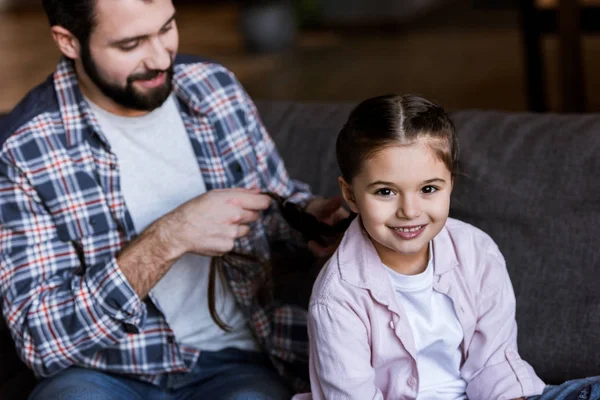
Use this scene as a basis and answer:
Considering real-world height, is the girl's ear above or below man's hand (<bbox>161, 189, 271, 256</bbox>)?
above

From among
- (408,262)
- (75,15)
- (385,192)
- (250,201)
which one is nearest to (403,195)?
(385,192)

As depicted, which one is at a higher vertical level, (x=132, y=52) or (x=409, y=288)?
(x=132, y=52)

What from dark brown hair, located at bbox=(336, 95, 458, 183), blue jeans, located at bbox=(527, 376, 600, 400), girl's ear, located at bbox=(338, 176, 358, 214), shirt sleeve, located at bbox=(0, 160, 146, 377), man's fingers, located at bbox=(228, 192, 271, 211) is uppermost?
Answer: dark brown hair, located at bbox=(336, 95, 458, 183)

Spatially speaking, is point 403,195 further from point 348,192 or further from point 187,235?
point 187,235

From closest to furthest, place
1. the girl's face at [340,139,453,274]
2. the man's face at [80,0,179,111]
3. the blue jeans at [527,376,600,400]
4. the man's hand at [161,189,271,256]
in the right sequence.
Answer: the girl's face at [340,139,453,274] → the blue jeans at [527,376,600,400] → the man's hand at [161,189,271,256] → the man's face at [80,0,179,111]

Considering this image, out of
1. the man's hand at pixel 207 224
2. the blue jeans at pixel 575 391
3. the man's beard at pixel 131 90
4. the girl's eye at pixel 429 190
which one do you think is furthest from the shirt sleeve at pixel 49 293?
the blue jeans at pixel 575 391

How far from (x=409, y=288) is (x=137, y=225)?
636 millimetres

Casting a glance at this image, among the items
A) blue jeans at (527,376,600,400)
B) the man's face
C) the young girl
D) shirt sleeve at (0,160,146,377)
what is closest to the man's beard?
the man's face

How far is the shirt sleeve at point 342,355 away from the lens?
4.49 ft

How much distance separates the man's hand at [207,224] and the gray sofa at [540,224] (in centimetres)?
27

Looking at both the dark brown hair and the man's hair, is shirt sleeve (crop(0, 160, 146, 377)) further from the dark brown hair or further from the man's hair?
the dark brown hair

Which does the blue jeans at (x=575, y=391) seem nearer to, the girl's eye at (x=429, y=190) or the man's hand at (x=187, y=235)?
the girl's eye at (x=429, y=190)

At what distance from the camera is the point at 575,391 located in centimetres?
144

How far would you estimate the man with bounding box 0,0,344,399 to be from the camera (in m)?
1.59
